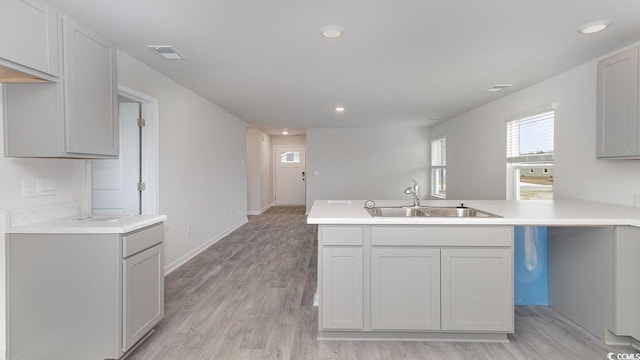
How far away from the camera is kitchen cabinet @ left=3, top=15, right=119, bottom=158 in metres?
1.98

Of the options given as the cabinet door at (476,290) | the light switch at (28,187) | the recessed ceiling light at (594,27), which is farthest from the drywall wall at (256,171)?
the recessed ceiling light at (594,27)

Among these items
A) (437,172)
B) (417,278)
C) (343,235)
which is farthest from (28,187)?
(437,172)

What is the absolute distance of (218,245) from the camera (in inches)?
205

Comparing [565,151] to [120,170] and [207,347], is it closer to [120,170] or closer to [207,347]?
[207,347]

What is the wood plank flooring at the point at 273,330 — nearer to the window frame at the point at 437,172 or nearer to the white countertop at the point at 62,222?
the white countertop at the point at 62,222

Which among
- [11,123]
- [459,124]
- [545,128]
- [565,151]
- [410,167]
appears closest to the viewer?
[11,123]

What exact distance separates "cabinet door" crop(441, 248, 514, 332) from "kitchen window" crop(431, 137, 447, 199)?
5.50 m

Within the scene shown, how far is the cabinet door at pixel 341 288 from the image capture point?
2.32 m

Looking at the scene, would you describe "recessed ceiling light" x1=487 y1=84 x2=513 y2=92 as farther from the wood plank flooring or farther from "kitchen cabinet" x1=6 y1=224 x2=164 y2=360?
"kitchen cabinet" x1=6 y1=224 x2=164 y2=360

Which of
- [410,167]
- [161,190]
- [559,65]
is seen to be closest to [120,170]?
[161,190]

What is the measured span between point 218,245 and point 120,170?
215 cm

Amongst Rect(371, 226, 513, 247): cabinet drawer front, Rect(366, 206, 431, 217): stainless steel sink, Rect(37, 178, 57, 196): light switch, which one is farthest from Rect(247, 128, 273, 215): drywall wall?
Rect(371, 226, 513, 247): cabinet drawer front

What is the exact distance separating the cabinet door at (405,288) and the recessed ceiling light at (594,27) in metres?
1.99

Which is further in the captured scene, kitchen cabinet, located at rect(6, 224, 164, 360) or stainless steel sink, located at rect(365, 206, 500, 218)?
stainless steel sink, located at rect(365, 206, 500, 218)
